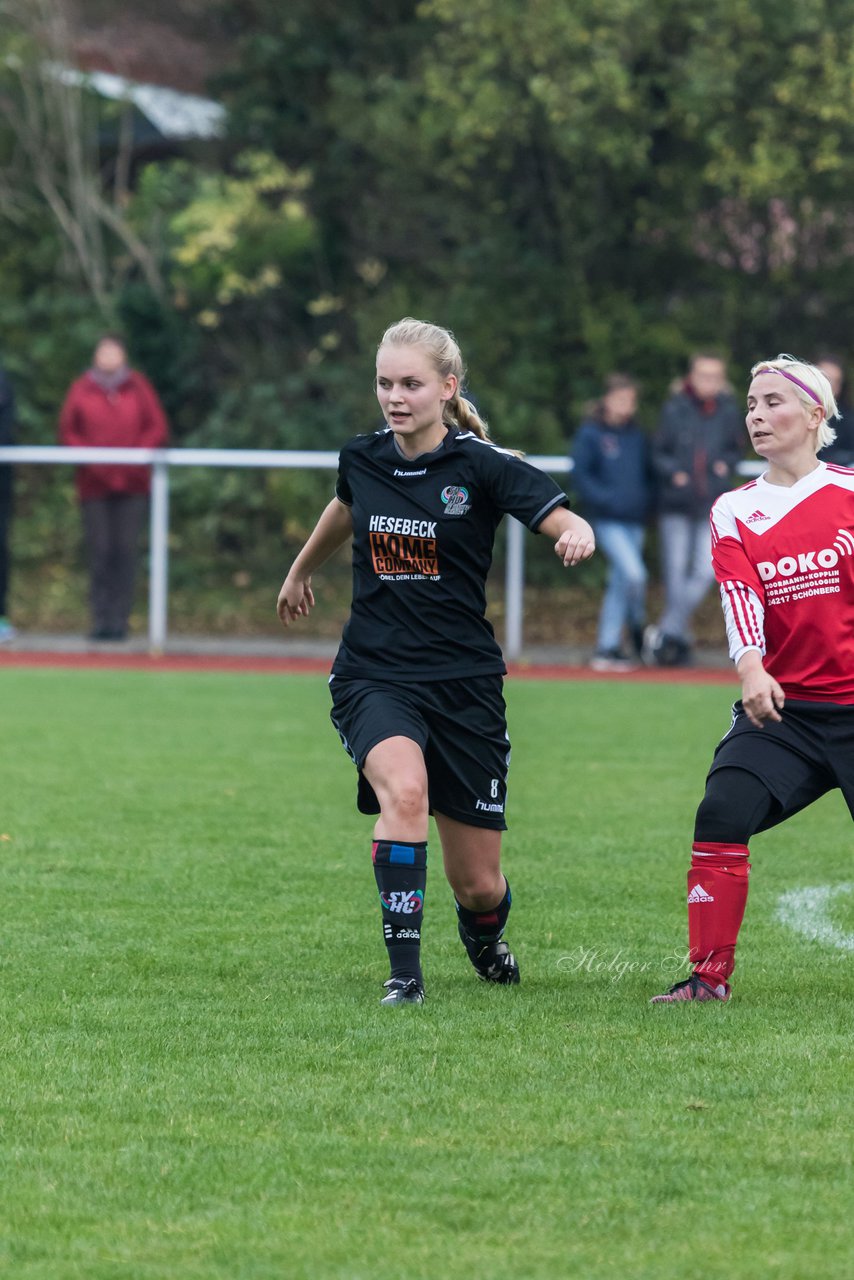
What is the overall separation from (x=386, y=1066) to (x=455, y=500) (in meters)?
1.51

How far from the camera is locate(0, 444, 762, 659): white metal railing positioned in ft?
51.1

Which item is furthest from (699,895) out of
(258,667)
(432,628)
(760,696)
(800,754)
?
(258,667)

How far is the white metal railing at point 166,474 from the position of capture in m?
15.6

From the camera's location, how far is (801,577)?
5105 mm

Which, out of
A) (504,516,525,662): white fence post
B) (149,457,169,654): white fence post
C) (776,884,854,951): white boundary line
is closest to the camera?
(776,884,854,951): white boundary line

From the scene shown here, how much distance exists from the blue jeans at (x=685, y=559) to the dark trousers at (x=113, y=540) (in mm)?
4175

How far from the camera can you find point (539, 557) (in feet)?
53.2

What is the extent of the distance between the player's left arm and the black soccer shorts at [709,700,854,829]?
1.96 feet

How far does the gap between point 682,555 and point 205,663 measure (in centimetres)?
373

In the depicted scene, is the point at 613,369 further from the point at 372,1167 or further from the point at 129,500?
the point at 372,1167

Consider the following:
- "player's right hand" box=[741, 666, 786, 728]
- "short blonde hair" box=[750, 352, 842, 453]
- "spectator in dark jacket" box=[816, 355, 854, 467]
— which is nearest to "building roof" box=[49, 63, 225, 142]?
"spectator in dark jacket" box=[816, 355, 854, 467]

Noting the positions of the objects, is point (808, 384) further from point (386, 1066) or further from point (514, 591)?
point (514, 591)

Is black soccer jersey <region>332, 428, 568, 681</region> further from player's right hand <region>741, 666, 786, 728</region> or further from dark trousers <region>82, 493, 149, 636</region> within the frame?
dark trousers <region>82, 493, 149, 636</region>

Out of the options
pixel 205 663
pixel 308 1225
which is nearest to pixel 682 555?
pixel 205 663
